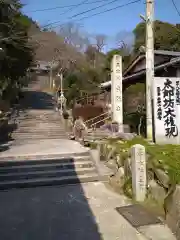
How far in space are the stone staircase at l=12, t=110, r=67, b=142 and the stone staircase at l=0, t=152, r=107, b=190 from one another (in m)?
6.07

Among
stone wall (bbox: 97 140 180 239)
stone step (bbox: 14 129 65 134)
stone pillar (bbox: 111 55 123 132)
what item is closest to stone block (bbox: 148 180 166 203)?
stone wall (bbox: 97 140 180 239)

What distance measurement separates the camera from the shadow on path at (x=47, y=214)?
5293 mm

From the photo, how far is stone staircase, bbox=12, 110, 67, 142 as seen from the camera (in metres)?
16.5

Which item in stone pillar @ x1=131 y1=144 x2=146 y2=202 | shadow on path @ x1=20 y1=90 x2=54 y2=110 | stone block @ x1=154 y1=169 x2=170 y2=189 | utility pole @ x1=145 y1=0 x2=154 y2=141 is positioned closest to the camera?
stone block @ x1=154 y1=169 x2=170 y2=189

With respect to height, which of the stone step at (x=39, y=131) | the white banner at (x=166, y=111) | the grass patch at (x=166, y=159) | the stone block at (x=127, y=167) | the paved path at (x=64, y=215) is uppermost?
the white banner at (x=166, y=111)

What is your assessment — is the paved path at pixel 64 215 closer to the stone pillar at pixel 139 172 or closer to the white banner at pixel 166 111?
the stone pillar at pixel 139 172

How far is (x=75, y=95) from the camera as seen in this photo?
99.8 feet

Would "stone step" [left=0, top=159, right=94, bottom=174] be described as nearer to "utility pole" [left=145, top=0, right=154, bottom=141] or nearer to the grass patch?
the grass patch

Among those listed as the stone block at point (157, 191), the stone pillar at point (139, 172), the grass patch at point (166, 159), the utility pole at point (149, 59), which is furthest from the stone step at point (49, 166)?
the stone block at point (157, 191)

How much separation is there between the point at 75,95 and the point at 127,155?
912 inches

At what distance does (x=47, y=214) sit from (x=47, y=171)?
268 cm

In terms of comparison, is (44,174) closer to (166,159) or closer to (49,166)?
(49,166)

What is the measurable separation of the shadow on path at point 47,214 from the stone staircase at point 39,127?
791 centimetres

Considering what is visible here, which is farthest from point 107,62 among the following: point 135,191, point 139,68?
point 135,191
